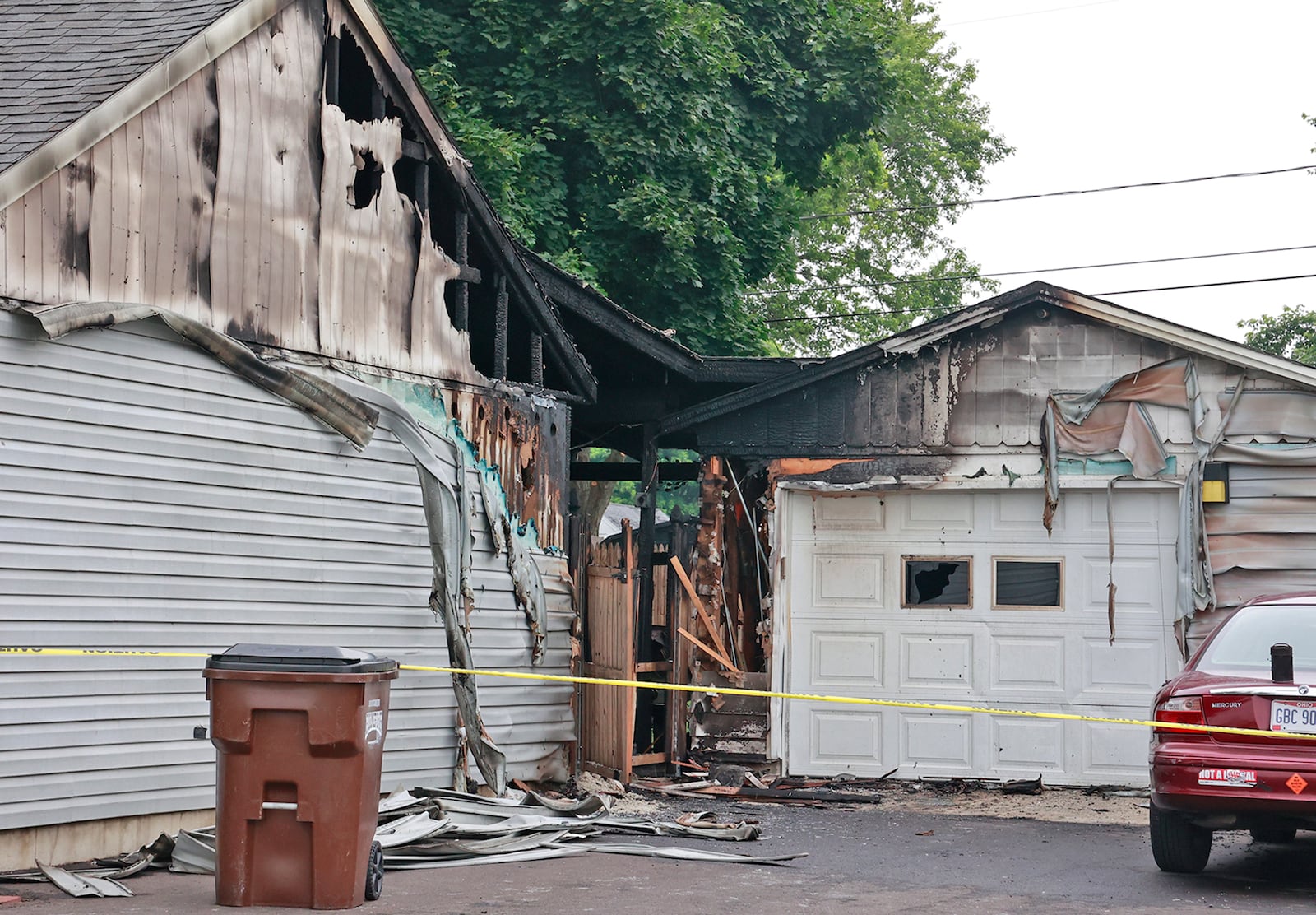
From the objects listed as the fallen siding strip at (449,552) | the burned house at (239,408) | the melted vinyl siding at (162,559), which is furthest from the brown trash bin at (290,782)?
the fallen siding strip at (449,552)

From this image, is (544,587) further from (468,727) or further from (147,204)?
(147,204)

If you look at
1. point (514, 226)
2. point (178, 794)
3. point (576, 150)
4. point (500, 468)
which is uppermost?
point (576, 150)

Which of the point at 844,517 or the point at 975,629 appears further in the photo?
the point at 844,517

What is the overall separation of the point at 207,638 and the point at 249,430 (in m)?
1.35

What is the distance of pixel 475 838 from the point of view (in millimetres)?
8945

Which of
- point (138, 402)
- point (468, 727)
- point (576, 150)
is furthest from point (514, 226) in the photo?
point (138, 402)

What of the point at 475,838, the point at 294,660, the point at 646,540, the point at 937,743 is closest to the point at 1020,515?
the point at 937,743

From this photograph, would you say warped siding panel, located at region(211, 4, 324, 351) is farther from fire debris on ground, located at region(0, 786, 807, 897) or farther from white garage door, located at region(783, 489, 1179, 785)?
white garage door, located at region(783, 489, 1179, 785)

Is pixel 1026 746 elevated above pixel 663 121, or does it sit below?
below

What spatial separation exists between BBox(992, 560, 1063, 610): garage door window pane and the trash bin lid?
740 centimetres

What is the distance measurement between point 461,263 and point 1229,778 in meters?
6.60

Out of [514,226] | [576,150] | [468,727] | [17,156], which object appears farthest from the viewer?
[576,150]

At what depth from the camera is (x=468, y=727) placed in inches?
434

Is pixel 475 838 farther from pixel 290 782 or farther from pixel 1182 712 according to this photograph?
pixel 1182 712
